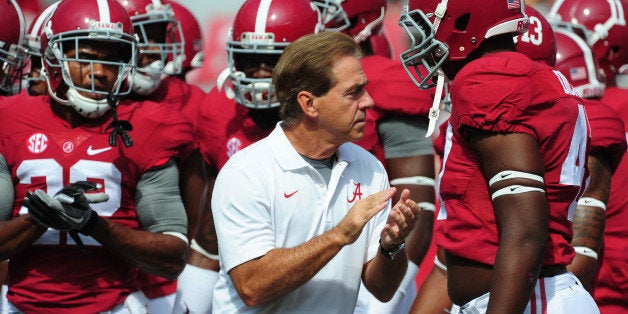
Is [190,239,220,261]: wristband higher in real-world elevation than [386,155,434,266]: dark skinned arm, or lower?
lower

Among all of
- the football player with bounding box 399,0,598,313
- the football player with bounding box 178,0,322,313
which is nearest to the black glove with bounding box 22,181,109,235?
the football player with bounding box 178,0,322,313

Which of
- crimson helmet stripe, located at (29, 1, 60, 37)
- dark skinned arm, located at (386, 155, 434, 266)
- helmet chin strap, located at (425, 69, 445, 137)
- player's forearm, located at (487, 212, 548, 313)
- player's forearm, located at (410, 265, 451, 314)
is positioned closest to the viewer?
player's forearm, located at (487, 212, 548, 313)

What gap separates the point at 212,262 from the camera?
16.4 feet

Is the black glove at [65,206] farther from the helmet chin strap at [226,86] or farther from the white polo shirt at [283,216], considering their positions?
the helmet chin strap at [226,86]

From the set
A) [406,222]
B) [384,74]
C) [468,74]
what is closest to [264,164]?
[406,222]

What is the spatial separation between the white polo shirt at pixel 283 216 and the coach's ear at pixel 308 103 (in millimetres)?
113

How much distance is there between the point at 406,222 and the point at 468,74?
→ 1.55 feet

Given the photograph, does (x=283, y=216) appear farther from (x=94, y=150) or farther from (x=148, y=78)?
(x=148, y=78)

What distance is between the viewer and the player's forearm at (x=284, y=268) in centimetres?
313

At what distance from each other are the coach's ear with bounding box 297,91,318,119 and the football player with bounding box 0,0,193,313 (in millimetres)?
812

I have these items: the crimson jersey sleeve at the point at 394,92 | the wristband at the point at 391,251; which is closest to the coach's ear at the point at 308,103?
the wristband at the point at 391,251

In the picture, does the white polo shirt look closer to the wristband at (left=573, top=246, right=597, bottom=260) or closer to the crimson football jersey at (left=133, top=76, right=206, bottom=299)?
the wristband at (left=573, top=246, right=597, bottom=260)

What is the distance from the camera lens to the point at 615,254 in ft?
14.8

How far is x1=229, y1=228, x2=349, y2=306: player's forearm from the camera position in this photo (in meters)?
3.13
